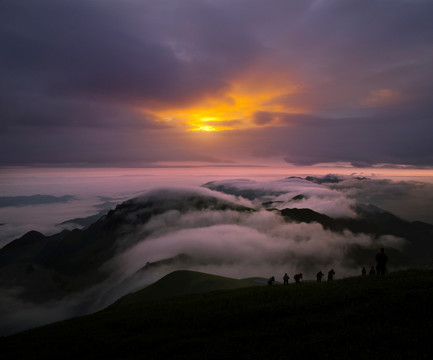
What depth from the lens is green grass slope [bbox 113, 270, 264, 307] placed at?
325 feet

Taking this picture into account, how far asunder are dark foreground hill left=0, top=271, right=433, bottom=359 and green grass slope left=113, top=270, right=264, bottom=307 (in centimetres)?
6455

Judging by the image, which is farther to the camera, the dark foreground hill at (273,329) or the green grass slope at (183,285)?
the green grass slope at (183,285)

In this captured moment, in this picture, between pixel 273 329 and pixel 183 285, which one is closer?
pixel 273 329

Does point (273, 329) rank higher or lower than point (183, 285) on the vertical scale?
higher

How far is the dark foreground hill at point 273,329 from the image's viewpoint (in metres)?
17.7

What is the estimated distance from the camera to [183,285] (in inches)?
4377

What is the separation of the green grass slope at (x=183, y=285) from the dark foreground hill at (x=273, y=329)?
6455cm

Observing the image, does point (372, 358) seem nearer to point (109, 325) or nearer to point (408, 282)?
point (408, 282)

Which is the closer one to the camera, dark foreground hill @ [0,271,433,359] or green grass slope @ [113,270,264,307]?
dark foreground hill @ [0,271,433,359]

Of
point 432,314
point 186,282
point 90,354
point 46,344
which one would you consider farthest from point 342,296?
point 186,282

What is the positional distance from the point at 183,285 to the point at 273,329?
94724 mm

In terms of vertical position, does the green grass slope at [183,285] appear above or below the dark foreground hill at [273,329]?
below

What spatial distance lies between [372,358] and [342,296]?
1203 cm

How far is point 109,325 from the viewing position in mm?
32031
